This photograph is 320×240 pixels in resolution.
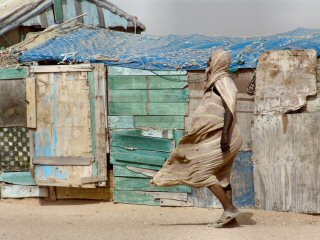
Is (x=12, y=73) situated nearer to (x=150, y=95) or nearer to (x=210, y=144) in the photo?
(x=150, y=95)

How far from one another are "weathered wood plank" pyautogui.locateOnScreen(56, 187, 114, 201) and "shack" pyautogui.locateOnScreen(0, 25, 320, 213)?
17 centimetres

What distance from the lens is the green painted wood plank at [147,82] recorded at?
9.02 meters

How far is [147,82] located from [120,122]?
68 centimetres

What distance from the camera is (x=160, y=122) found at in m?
9.16

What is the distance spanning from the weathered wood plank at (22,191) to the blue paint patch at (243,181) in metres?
2.82

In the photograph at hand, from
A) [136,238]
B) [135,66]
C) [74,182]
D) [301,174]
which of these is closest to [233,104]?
[136,238]

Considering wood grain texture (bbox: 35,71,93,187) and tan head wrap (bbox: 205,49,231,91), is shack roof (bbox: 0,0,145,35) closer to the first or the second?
wood grain texture (bbox: 35,71,93,187)

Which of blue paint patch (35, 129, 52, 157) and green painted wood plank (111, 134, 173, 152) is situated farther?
blue paint patch (35, 129, 52, 157)

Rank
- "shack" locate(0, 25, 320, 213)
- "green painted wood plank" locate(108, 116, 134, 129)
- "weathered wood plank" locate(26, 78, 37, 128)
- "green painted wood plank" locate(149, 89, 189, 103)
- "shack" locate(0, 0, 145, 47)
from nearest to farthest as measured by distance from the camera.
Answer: "shack" locate(0, 25, 320, 213), "green painted wood plank" locate(149, 89, 189, 103), "green painted wood plank" locate(108, 116, 134, 129), "weathered wood plank" locate(26, 78, 37, 128), "shack" locate(0, 0, 145, 47)

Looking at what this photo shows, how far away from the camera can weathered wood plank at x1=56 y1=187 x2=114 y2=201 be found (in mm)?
9625

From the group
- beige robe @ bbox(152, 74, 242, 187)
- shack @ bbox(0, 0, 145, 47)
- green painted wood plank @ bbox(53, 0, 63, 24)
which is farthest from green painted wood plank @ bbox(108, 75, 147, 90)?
green painted wood plank @ bbox(53, 0, 63, 24)

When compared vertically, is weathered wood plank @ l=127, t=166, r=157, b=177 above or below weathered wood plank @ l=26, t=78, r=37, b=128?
below

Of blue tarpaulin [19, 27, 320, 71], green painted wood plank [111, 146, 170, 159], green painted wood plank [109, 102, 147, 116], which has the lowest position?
green painted wood plank [111, 146, 170, 159]

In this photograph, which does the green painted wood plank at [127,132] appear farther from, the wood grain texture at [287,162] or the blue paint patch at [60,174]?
the wood grain texture at [287,162]
